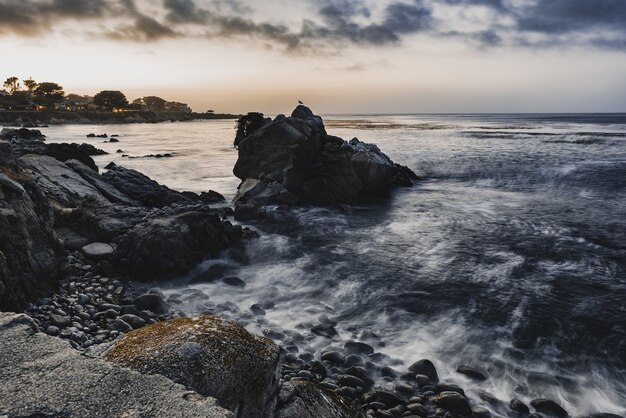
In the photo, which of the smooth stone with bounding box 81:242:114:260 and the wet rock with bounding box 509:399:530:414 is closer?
the wet rock with bounding box 509:399:530:414

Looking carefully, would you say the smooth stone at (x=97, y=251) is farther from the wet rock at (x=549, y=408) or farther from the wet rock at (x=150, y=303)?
the wet rock at (x=549, y=408)

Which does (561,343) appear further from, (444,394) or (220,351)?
(220,351)

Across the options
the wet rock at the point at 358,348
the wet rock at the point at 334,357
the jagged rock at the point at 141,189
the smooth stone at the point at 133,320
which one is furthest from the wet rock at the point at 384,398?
the jagged rock at the point at 141,189

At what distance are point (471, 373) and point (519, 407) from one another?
107 centimetres

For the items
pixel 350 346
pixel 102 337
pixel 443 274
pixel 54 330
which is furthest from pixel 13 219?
pixel 443 274

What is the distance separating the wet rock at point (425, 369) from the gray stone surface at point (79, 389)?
525 centimetres

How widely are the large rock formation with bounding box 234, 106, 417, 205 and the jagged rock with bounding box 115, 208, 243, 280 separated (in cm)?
810

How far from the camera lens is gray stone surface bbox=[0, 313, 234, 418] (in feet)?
10.5

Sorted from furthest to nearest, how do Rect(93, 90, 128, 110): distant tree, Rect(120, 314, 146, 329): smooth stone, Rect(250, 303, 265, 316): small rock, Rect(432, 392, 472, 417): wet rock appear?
Rect(93, 90, 128, 110): distant tree
Rect(250, 303, 265, 316): small rock
Rect(120, 314, 146, 329): smooth stone
Rect(432, 392, 472, 417): wet rock

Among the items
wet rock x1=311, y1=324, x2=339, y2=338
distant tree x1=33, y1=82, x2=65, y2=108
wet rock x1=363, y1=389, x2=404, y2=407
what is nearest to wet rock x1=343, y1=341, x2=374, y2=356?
wet rock x1=311, y1=324, x2=339, y2=338

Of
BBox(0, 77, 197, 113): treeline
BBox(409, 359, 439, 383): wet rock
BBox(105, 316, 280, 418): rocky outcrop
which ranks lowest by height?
BBox(409, 359, 439, 383): wet rock

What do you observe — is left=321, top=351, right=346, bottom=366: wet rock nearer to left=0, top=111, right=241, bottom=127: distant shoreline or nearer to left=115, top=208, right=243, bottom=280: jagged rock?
left=115, top=208, right=243, bottom=280: jagged rock

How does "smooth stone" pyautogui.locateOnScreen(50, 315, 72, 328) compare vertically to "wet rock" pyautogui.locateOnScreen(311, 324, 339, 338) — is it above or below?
above

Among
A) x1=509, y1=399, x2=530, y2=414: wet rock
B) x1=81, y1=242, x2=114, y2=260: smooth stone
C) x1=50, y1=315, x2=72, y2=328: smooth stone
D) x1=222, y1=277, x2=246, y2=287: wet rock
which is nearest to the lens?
x1=509, y1=399, x2=530, y2=414: wet rock
